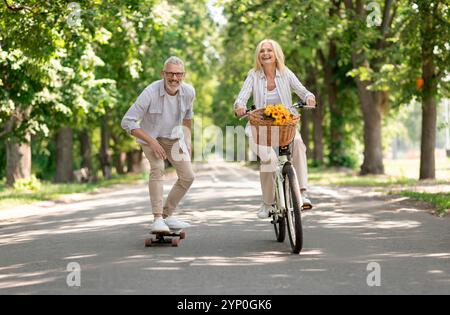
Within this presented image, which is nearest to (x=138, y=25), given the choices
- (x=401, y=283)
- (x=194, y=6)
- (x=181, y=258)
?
A: (x=181, y=258)

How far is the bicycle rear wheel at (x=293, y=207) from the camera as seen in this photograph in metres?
8.16

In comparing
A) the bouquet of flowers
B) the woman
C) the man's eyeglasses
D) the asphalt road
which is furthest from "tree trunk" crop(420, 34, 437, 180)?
the bouquet of flowers

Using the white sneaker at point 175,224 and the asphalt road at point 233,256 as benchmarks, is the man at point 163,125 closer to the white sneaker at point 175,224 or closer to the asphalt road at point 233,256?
the white sneaker at point 175,224

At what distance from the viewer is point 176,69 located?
29.7 ft

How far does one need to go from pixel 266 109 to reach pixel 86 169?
102ft

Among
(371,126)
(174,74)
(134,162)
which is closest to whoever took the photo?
(174,74)

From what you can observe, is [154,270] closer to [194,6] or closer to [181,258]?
[181,258]

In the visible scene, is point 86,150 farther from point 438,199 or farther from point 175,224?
point 175,224

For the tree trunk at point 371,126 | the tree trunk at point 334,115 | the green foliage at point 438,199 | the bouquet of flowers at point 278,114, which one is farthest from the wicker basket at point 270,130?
the tree trunk at point 334,115

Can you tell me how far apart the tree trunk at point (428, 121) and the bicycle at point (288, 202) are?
13.8 m

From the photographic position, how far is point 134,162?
55562mm

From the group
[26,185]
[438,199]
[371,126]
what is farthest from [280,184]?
[371,126]

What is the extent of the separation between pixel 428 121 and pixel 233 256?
1619 centimetres

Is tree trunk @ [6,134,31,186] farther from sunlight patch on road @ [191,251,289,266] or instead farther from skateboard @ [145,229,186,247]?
sunlight patch on road @ [191,251,289,266]
